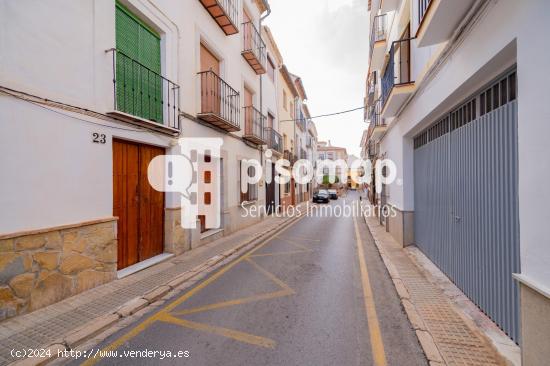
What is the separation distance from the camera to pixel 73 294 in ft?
13.5

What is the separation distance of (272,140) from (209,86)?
23.6 feet

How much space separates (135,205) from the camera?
5.61 meters

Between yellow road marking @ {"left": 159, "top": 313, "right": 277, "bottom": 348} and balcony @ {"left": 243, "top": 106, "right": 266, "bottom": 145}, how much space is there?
8332mm

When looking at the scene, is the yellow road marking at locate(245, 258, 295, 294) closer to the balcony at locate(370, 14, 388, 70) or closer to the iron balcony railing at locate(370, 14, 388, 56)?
the balcony at locate(370, 14, 388, 70)

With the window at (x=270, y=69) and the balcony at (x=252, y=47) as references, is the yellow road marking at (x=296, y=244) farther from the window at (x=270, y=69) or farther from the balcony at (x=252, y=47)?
the window at (x=270, y=69)

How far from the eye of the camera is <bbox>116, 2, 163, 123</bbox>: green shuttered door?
522cm

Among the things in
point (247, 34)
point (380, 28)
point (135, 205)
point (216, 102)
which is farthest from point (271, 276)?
point (380, 28)

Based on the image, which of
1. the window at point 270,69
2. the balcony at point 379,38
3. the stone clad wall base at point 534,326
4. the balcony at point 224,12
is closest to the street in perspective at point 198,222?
the stone clad wall base at point 534,326

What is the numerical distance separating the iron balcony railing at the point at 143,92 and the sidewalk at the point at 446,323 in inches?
237

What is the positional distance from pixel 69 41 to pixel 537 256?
6.58 m

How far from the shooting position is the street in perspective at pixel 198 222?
2.71m

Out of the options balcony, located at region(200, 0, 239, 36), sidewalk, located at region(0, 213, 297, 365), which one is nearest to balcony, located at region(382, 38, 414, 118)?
balcony, located at region(200, 0, 239, 36)

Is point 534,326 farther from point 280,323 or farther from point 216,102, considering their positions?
point 216,102

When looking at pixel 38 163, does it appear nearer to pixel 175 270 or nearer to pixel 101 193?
pixel 101 193
